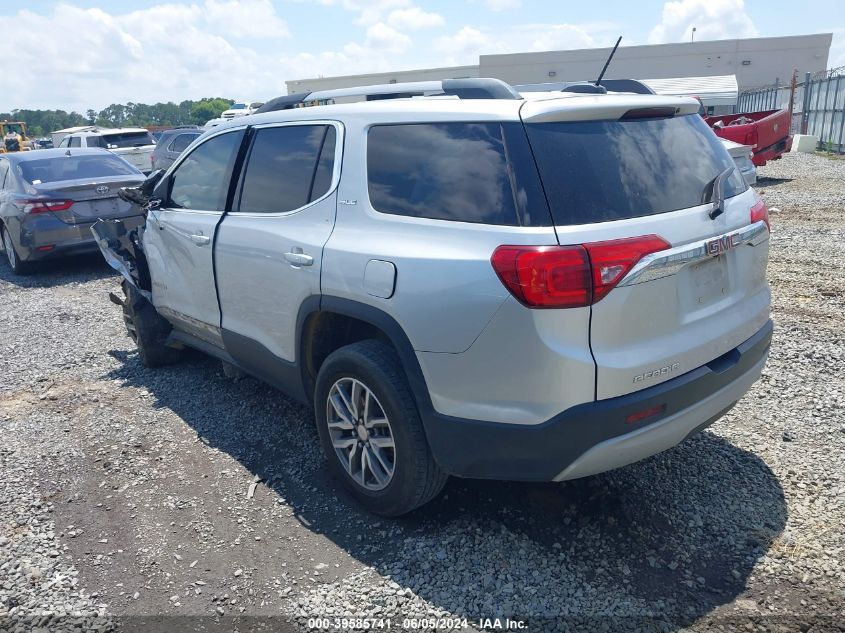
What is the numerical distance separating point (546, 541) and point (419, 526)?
0.61 metres

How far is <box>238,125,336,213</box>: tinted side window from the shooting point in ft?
11.7

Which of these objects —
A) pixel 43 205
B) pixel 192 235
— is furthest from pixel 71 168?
pixel 192 235

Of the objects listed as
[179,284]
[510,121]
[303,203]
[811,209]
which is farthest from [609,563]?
[811,209]

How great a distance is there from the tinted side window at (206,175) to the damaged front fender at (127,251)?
80cm

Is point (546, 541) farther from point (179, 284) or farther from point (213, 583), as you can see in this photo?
point (179, 284)

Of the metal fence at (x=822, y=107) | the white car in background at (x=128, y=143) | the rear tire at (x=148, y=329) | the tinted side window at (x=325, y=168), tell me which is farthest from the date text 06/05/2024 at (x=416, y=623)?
the metal fence at (x=822, y=107)

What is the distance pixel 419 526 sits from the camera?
331cm

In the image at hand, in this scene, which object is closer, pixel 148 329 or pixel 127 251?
pixel 148 329

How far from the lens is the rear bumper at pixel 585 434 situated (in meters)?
2.62

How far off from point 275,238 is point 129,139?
62.4ft

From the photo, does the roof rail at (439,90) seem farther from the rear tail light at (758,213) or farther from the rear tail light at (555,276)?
the rear tail light at (758,213)

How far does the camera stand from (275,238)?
367cm

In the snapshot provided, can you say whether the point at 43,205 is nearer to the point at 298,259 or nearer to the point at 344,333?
the point at 298,259

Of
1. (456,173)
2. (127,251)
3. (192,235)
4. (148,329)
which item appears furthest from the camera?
(127,251)
